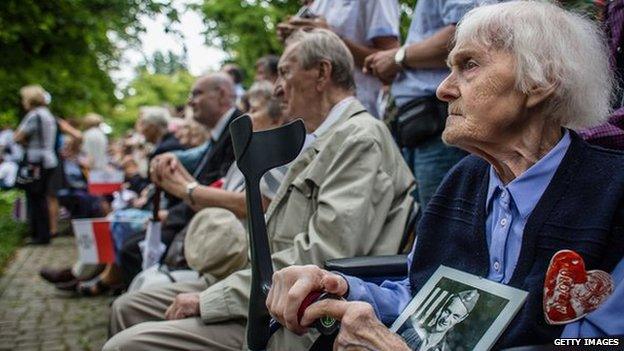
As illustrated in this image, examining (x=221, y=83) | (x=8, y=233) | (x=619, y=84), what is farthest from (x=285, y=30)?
(x=8, y=233)

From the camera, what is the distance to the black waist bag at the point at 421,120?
3.04 meters

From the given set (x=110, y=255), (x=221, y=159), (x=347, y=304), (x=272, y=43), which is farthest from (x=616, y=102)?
(x=272, y=43)

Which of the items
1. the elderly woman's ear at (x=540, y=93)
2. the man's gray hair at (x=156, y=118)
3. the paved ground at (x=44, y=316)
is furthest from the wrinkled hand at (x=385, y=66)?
the man's gray hair at (x=156, y=118)

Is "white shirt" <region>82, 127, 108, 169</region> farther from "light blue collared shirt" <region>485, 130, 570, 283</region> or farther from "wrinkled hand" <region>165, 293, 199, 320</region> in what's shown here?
"light blue collared shirt" <region>485, 130, 570, 283</region>

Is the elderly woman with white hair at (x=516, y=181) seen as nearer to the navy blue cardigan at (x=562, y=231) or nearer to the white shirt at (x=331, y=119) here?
the navy blue cardigan at (x=562, y=231)

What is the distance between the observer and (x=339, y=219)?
2.45 metres

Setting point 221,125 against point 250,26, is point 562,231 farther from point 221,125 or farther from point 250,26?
point 250,26

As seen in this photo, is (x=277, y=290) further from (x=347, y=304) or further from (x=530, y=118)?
(x=530, y=118)

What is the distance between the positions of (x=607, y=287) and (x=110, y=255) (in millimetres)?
4556

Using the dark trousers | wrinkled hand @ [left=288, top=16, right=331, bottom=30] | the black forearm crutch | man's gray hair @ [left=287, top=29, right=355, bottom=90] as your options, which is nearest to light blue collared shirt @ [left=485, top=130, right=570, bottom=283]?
the black forearm crutch

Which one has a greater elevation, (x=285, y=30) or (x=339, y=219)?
(x=285, y=30)

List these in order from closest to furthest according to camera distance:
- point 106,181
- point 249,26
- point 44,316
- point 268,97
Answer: point 268,97, point 44,316, point 249,26, point 106,181

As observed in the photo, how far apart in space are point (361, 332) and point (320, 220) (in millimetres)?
884

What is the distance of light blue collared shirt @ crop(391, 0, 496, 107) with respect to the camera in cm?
308
